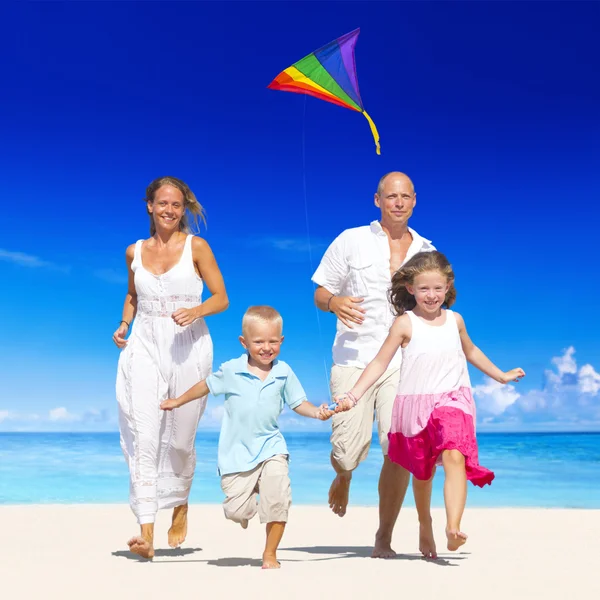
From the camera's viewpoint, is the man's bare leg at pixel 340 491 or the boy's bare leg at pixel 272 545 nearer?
the boy's bare leg at pixel 272 545

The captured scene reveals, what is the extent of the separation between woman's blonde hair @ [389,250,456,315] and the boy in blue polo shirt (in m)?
0.86

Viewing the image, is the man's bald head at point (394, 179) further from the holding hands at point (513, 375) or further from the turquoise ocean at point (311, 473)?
the turquoise ocean at point (311, 473)

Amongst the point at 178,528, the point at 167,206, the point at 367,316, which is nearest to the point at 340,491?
the point at 178,528

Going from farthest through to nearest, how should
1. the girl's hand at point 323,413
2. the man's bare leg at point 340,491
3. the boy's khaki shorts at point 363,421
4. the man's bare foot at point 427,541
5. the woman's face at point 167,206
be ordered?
the man's bare leg at point 340,491
the woman's face at point 167,206
the boy's khaki shorts at point 363,421
the man's bare foot at point 427,541
the girl's hand at point 323,413

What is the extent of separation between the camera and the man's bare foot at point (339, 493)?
21.9 ft

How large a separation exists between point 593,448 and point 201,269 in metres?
26.6

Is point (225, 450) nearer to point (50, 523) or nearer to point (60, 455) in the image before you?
point (50, 523)

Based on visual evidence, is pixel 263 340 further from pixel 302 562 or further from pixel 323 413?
pixel 302 562

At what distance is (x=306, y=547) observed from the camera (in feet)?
23.2

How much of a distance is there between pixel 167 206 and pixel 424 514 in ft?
8.56

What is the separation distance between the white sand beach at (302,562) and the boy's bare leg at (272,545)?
7cm

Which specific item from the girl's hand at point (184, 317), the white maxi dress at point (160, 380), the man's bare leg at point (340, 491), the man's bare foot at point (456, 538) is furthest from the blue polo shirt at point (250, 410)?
the man's bare leg at point (340, 491)

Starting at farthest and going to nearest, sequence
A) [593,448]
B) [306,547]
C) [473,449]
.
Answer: [593,448], [306,547], [473,449]

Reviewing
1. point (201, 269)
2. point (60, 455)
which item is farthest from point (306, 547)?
point (60, 455)
